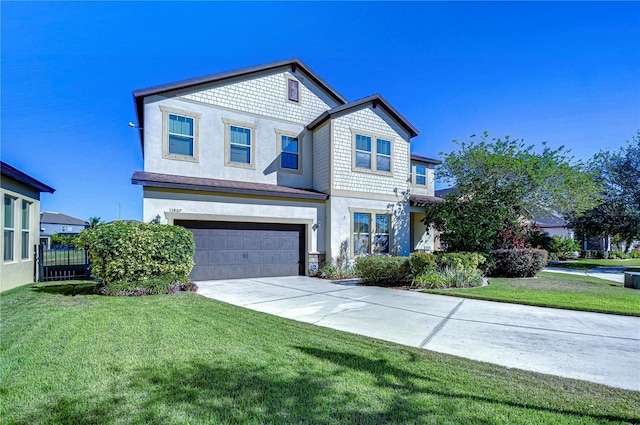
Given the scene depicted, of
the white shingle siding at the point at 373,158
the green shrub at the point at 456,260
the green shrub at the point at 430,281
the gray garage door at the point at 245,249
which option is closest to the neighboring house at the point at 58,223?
the gray garage door at the point at 245,249

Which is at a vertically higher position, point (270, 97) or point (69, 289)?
point (270, 97)

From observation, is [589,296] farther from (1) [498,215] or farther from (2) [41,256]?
(2) [41,256]

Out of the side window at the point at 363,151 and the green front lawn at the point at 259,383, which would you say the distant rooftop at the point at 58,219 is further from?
the green front lawn at the point at 259,383

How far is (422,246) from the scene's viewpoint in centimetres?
1811

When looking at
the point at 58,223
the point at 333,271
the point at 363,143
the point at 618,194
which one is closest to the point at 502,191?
the point at 363,143

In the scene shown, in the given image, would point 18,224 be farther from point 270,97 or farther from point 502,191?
point 502,191

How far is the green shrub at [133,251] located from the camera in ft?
29.0

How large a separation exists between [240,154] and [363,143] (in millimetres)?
5461

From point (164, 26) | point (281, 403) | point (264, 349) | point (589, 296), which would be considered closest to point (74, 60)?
point (164, 26)

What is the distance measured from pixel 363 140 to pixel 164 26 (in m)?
8.89

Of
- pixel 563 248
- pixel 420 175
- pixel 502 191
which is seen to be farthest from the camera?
pixel 563 248

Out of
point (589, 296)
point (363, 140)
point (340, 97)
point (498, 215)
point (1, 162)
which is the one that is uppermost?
point (340, 97)

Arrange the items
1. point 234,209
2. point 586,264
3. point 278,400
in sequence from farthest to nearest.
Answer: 1. point 586,264
2. point 234,209
3. point 278,400

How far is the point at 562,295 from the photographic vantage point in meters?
9.16
